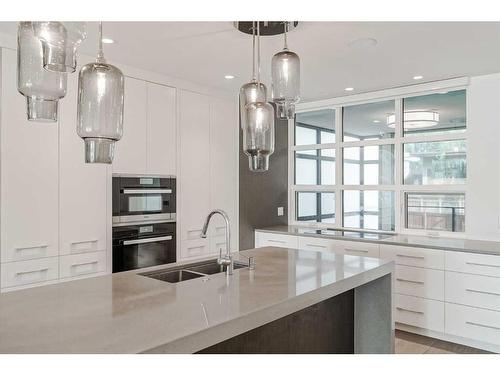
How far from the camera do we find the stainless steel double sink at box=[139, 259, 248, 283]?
7.04ft

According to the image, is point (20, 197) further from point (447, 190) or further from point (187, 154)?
point (447, 190)

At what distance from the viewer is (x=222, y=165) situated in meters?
4.35

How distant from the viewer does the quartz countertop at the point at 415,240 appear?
3334 millimetres

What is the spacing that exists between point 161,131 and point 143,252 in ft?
3.69

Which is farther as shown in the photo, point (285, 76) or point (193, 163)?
point (193, 163)

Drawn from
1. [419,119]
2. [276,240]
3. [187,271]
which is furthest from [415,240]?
[187,271]

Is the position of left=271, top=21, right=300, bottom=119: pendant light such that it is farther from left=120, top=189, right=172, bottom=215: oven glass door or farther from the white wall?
the white wall

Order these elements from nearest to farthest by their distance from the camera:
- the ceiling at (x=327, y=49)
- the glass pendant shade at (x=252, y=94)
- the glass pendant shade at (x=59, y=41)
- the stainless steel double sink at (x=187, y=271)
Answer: the glass pendant shade at (x=59, y=41) → the glass pendant shade at (x=252, y=94) → the stainless steel double sink at (x=187, y=271) → the ceiling at (x=327, y=49)

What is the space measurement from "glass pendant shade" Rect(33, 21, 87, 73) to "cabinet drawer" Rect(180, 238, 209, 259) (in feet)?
9.64

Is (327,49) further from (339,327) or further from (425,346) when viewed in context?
(425,346)

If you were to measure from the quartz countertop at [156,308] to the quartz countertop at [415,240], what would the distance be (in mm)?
1527

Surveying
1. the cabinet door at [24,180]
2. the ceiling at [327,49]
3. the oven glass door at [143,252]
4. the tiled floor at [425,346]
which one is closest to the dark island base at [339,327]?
the tiled floor at [425,346]

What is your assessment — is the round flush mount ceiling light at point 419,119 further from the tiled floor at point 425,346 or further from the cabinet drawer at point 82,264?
the cabinet drawer at point 82,264

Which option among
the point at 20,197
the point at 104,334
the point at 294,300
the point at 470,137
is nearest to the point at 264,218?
the point at 470,137
